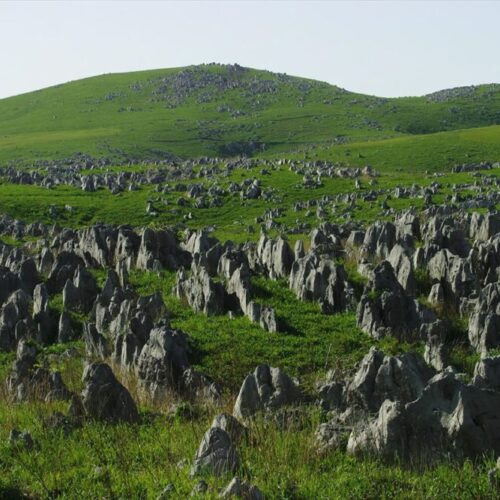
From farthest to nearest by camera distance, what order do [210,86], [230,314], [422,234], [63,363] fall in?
[210,86]
[422,234]
[230,314]
[63,363]

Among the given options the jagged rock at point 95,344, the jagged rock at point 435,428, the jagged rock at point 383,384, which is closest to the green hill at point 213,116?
the jagged rock at point 95,344

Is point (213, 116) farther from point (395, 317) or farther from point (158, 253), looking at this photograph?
point (395, 317)

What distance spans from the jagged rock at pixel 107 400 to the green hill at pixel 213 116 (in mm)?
72891

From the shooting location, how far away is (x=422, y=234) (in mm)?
30969

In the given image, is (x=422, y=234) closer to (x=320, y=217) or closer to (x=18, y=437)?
(x=320, y=217)

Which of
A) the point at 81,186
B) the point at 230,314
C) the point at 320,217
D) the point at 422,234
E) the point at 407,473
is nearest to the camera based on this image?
the point at 407,473

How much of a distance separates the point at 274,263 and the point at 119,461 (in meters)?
14.6

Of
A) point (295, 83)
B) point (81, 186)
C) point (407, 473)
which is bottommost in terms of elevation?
point (407, 473)

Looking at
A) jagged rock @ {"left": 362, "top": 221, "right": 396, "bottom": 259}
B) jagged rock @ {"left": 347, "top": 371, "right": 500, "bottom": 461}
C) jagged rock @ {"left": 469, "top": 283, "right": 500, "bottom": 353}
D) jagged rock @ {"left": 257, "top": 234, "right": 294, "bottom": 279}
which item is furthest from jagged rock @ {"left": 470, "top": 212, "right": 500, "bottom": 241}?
jagged rock @ {"left": 347, "top": 371, "right": 500, "bottom": 461}

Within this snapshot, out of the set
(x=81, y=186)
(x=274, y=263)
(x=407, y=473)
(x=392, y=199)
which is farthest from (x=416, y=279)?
(x=81, y=186)

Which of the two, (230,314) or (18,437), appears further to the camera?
(230,314)

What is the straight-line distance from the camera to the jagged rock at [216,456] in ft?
32.1

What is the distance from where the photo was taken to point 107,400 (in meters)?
12.7

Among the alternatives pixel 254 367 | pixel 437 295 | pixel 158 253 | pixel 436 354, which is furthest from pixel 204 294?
pixel 436 354
